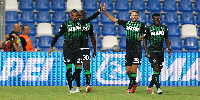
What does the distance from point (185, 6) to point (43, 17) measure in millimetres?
5776

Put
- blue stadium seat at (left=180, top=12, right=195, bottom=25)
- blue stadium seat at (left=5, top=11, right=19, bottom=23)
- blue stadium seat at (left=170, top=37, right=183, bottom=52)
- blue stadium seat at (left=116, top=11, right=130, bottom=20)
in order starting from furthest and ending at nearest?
blue stadium seat at (left=180, top=12, right=195, bottom=25) → blue stadium seat at (left=116, top=11, right=130, bottom=20) → blue stadium seat at (left=5, top=11, right=19, bottom=23) → blue stadium seat at (left=170, top=37, right=183, bottom=52)

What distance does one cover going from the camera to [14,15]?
1483 centimetres

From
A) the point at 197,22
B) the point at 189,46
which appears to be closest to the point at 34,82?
the point at 189,46

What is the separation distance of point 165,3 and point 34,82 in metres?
7.27

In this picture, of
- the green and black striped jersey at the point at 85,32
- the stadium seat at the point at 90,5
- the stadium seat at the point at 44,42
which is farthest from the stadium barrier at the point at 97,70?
the stadium seat at the point at 90,5

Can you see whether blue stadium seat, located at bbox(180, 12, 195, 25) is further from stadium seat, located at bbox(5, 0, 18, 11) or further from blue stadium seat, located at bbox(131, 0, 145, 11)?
stadium seat, located at bbox(5, 0, 18, 11)

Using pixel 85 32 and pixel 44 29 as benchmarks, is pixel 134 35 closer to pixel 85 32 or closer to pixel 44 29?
pixel 85 32

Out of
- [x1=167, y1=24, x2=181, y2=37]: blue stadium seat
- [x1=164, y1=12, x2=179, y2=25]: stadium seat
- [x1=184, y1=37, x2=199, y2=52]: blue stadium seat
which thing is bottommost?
[x1=184, y1=37, x2=199, y2=52]: blue stadium seat

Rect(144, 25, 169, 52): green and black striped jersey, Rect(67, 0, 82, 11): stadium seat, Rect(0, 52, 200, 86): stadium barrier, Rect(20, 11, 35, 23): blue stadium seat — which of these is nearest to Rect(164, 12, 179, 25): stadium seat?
Rect(67, 0, 82, 11): stadium seat

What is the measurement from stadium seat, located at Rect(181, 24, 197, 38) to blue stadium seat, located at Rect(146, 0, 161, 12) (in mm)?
1266

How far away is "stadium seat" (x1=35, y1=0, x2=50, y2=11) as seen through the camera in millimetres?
15148

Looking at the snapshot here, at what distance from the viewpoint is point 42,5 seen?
50.0 feet

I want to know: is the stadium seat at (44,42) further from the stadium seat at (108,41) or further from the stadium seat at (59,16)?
the stadium seat at (108,41)

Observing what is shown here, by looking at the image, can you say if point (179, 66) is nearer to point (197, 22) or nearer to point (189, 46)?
point (189, 46)
